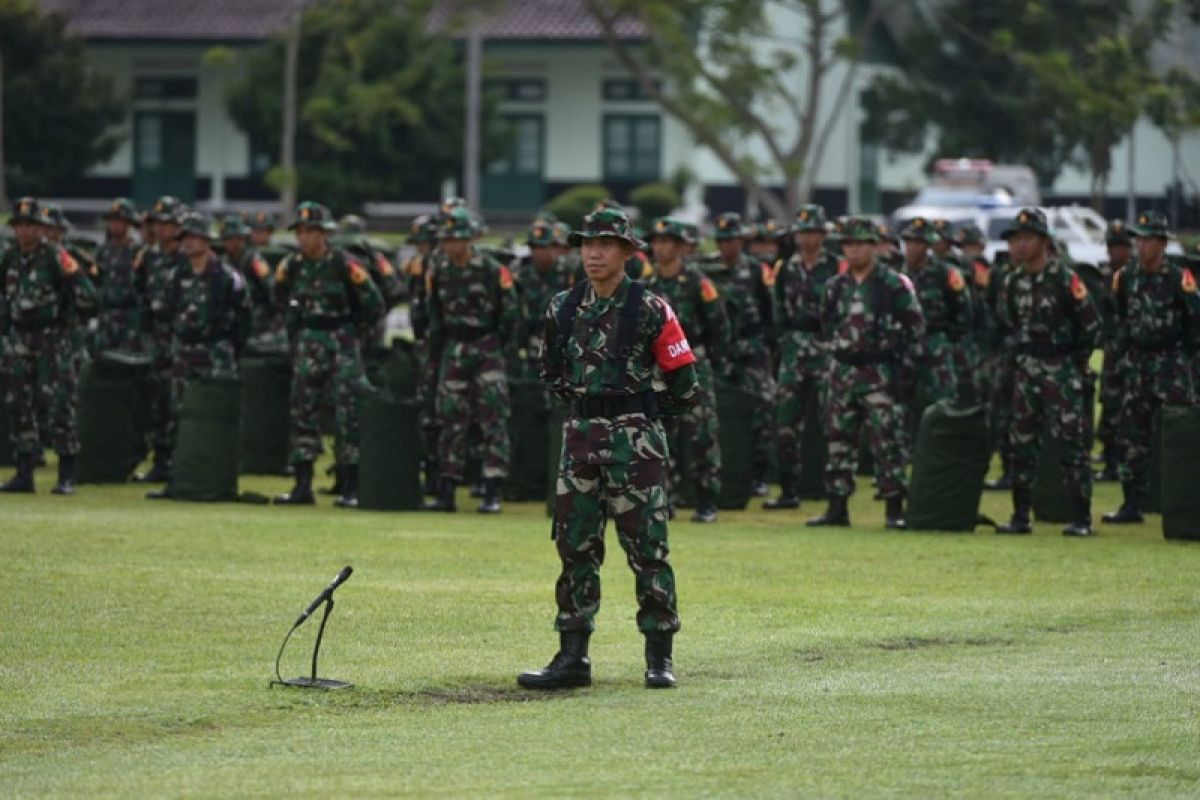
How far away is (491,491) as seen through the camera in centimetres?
1908

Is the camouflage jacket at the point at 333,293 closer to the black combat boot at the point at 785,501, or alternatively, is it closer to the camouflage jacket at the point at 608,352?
the black combat boot at the point at 785,501

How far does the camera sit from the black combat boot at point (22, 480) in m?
19.6

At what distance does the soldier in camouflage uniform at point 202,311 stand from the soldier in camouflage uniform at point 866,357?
16.0 feet

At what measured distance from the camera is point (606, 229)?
1105 centimetres

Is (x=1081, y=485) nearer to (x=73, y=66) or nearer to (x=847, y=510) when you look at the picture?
(x=847, y=510)

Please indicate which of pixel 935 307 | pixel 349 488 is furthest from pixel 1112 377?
pixel 349 488

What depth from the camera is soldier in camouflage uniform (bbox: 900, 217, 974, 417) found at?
21.0 metres

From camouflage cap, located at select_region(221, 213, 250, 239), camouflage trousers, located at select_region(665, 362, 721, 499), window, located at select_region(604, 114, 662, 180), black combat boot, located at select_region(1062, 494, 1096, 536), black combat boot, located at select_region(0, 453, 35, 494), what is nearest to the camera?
black combat boot, located at select_region(1062, 494, 1096, 536)

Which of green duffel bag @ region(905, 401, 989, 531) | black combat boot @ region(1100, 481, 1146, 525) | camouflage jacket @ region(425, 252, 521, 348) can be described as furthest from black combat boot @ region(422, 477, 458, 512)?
black combat boot @ region(1100, 481, 1146, 525)

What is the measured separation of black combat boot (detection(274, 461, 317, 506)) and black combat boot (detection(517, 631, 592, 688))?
8.48m

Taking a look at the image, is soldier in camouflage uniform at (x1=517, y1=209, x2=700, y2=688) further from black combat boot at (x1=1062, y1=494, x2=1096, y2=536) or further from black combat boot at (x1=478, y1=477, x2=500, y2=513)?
black combat boot at (x1=478, y1=477, x2=500, y2=513)

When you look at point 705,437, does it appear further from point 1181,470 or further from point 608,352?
point 608,352

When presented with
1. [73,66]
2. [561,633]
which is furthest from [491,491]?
[73,66]

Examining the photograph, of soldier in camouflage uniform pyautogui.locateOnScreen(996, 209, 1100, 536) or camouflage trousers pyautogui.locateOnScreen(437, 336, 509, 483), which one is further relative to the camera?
camouflage trousers pyautogui.locateOnScreen(437, 336, 509, 483)
